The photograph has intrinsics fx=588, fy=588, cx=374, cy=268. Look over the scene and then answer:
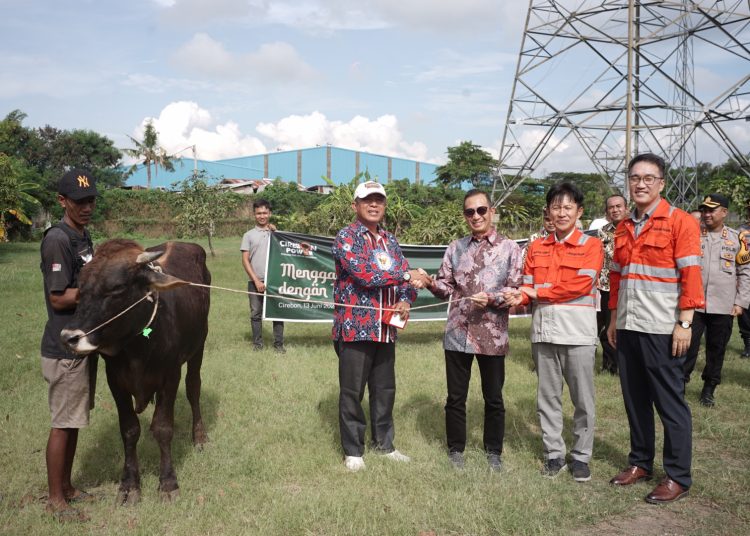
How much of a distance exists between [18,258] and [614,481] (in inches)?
953

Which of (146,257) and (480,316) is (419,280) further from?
(146,257)

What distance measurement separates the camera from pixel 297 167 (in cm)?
6203

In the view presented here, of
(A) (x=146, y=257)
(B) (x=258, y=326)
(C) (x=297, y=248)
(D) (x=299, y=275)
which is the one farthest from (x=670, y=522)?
(C) (x=297, y=248)

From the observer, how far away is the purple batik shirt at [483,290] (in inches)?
172

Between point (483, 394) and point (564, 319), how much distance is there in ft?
2.80

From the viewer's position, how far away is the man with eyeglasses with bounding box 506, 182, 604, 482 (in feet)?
14.0

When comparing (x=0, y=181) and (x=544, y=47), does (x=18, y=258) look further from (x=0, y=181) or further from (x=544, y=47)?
(x=544, y=47)

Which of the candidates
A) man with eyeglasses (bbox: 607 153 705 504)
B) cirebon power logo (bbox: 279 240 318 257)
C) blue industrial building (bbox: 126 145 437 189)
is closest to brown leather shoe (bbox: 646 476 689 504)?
man with eyeglasses (bbox: 607 153 705 504)

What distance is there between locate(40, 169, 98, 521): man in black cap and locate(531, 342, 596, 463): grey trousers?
→ 10.6 ft

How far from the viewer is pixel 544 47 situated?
1778cm

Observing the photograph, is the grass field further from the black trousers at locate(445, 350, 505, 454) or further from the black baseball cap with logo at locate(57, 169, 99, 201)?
the black baseball cap with logo at locate(57, 169, 99, 201)

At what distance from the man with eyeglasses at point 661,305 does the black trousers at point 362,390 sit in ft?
5.82

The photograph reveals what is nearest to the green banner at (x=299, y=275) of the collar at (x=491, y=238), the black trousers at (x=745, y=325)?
the collar at (x=491, y=238)

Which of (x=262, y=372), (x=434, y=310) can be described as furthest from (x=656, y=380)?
(x=434, y=310)
